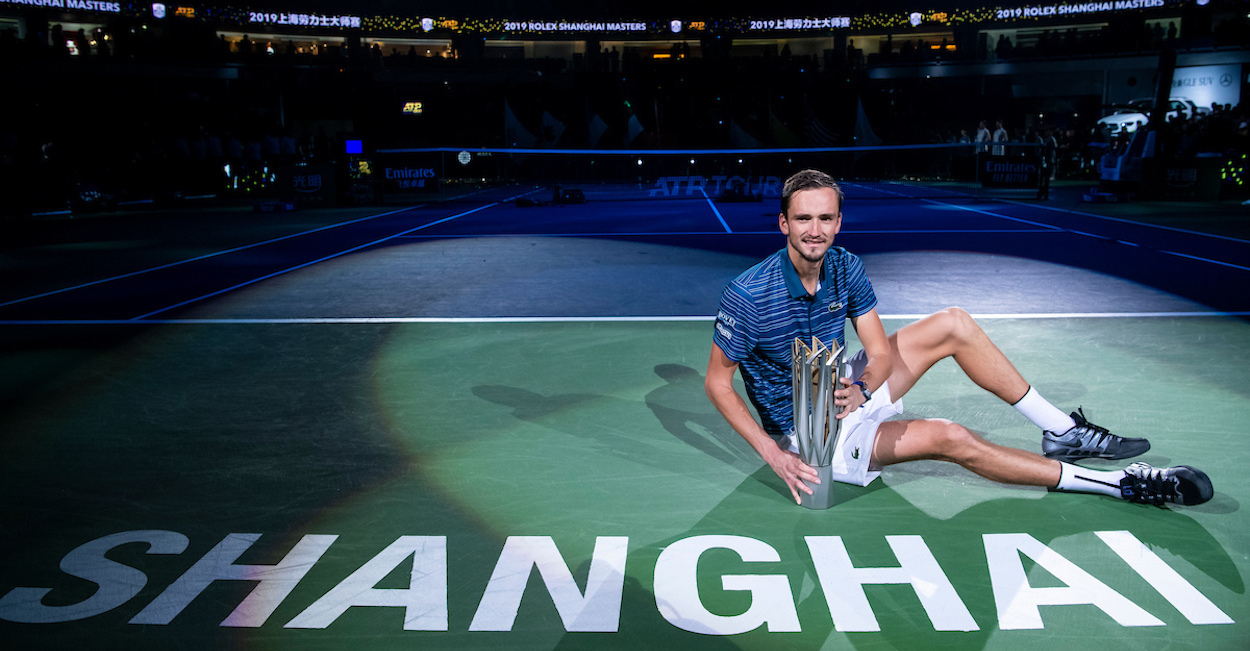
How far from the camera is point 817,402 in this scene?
349 centimetres

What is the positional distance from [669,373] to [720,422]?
119cm

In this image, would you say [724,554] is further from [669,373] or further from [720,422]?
[669,373]

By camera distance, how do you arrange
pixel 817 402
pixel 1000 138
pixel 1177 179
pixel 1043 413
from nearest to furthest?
1. pixel 817 402
2. pixel 1043 413
3. pixel 1177 179
4. pixel 1000 138

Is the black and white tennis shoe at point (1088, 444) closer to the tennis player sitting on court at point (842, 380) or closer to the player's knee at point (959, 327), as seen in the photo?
the tennis player sitting on court at point (842, 380)

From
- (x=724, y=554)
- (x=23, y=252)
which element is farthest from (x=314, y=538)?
(x=23, y=252)

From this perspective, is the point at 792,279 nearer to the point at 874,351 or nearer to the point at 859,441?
the point at 874,351

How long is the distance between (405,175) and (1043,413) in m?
25.9

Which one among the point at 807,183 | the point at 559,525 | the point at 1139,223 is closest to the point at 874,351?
the point at 807,183

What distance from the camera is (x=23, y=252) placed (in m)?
15.3

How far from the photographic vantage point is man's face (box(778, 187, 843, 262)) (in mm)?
3574

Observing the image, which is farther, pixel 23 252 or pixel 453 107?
pixel 453 107

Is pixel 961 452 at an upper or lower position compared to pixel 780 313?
lower

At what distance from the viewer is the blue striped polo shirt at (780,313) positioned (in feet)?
12.4

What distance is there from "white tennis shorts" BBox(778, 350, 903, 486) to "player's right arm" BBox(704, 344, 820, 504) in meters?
0.18
